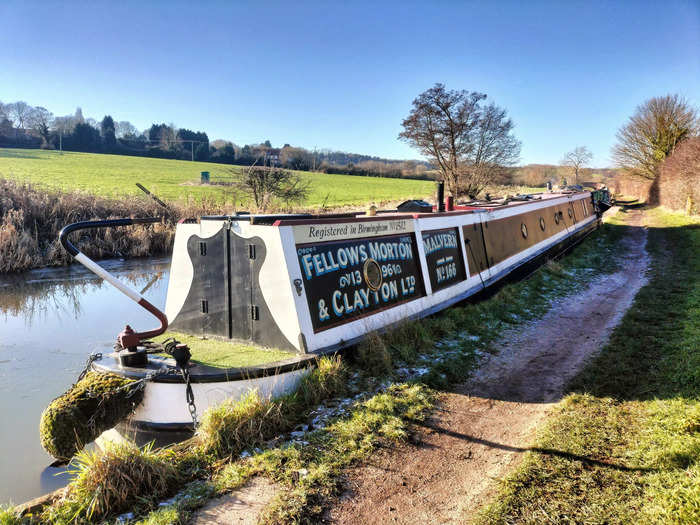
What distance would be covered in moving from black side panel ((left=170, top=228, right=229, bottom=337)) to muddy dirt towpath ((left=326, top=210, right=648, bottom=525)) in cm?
229

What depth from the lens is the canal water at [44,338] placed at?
3887mm

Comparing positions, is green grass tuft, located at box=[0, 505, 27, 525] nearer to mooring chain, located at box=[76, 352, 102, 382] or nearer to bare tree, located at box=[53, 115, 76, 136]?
mooring chain, located at box=[76, 352, 102, 382]

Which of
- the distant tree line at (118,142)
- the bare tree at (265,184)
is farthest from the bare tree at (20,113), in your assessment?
the bare tree at (265,184)

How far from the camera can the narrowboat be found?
11.9 feet

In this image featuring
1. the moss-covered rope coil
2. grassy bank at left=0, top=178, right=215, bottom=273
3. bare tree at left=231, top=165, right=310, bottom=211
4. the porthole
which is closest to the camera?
the moss-covered rope coil

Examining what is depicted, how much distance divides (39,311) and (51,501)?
721cm

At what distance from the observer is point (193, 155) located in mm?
56062

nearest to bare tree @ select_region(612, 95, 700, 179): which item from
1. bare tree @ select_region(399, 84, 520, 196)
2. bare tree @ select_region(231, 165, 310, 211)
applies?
bare tree @ select_region(399, 84, 520, 196)

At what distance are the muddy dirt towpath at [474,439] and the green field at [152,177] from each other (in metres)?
23.5

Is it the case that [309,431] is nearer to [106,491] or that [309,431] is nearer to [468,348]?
[106,491]

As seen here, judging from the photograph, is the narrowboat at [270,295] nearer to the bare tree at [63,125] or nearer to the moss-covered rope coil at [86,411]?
the moss-covered rope coil at [86,411]

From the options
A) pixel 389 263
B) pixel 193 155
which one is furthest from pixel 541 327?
pixel 193 155

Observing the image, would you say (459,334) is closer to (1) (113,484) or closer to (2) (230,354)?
(2) (230,354)

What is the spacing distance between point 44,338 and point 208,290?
13.7 ft
